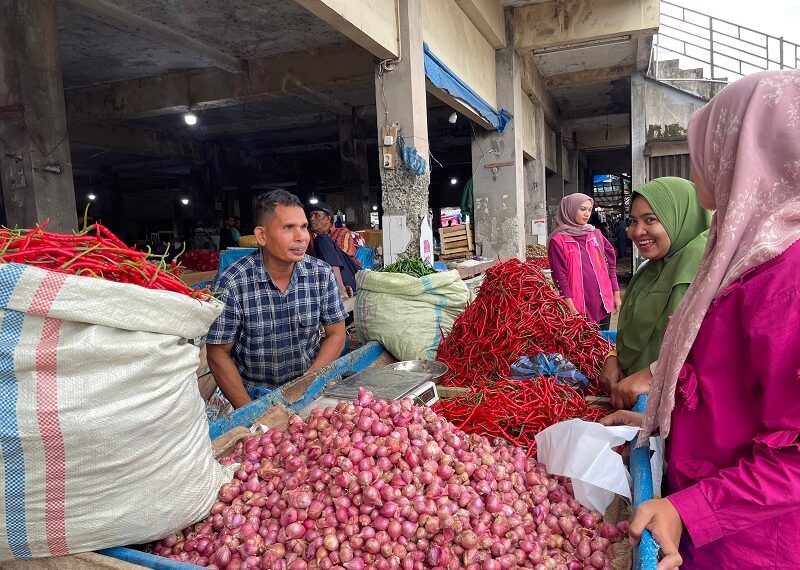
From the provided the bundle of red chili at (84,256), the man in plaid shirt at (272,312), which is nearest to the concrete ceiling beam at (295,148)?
the man in plaid shirt at (272,312)

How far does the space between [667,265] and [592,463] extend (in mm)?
1062

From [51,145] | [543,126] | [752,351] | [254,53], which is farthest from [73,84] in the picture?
[752,351]

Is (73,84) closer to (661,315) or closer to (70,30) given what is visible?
(70,30)

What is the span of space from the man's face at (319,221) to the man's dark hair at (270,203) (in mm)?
2758

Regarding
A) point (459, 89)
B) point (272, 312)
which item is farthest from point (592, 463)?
point (459, 89)

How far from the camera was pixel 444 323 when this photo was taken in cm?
362

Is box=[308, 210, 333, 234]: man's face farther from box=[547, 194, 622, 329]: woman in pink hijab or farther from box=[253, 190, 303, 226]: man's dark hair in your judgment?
box=[253, 190, 303, 226]: man's dark hair

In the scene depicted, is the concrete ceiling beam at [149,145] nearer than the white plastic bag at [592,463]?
No

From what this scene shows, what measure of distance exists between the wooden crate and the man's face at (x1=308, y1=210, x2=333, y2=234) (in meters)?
4.16

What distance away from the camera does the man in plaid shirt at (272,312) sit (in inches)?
107

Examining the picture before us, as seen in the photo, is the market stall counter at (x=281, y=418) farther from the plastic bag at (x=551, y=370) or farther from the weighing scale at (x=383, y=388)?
the plastic bag at (x=551, y=370)

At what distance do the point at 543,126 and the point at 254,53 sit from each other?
8196 millimetres

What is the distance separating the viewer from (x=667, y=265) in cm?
228

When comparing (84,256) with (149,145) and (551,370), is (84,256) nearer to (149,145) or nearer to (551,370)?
(551,370)
